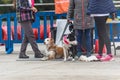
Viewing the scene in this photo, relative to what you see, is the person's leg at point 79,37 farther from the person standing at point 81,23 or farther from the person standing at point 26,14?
the person standing at point 26,14

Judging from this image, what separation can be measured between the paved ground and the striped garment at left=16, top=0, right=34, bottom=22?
1.00 m

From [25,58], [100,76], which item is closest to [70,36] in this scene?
[25,58]

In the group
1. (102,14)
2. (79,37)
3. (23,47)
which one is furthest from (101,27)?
Result: (23,47)

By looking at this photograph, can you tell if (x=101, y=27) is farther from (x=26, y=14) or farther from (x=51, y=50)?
(x=26, y=14)

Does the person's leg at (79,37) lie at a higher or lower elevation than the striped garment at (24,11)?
lower

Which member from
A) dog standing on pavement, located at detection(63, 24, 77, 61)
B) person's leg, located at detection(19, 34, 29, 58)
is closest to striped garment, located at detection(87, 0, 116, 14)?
dog standing on pavement, located at detection(63, 24, 77, 61)

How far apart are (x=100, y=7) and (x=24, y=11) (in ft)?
6.03

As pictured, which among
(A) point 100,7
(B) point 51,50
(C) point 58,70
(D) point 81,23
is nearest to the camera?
(C) point 58,70

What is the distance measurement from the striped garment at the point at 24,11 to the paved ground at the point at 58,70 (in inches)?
39.5

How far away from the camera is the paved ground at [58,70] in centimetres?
868

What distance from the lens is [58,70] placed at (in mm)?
9469

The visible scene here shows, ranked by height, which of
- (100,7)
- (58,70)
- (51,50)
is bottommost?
(58,70)

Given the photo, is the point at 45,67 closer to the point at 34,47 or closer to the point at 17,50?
the point at 34,47

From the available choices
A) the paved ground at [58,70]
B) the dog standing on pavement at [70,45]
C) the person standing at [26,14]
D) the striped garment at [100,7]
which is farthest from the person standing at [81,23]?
the person standing at [26,14]
